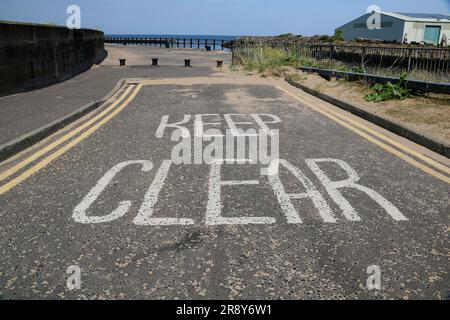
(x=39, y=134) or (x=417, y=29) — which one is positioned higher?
(x=417, y=29)

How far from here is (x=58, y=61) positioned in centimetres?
1483

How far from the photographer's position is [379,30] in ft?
192

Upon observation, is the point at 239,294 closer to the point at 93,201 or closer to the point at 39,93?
the point at 93,201

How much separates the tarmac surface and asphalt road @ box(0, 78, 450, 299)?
0.01m

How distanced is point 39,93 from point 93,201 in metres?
8.77

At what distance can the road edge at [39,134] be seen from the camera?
5.78 m

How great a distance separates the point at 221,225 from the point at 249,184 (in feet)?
3.78

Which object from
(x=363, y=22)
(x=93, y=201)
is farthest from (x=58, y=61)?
(x=363, y=22)

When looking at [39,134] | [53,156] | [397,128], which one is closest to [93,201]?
[53,156]

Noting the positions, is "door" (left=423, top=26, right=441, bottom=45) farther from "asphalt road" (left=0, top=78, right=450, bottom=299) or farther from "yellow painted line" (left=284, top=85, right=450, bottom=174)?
"asphalt road" (left=0, top=78, right=450, bottom=299)

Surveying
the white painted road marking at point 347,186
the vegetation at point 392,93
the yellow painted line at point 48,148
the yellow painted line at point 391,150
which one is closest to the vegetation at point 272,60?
the vegetation at point 392,93

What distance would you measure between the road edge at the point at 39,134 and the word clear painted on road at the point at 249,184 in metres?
1.77

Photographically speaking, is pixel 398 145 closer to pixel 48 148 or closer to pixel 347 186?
pixel 347 186

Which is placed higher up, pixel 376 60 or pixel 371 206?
pixel 376 60
